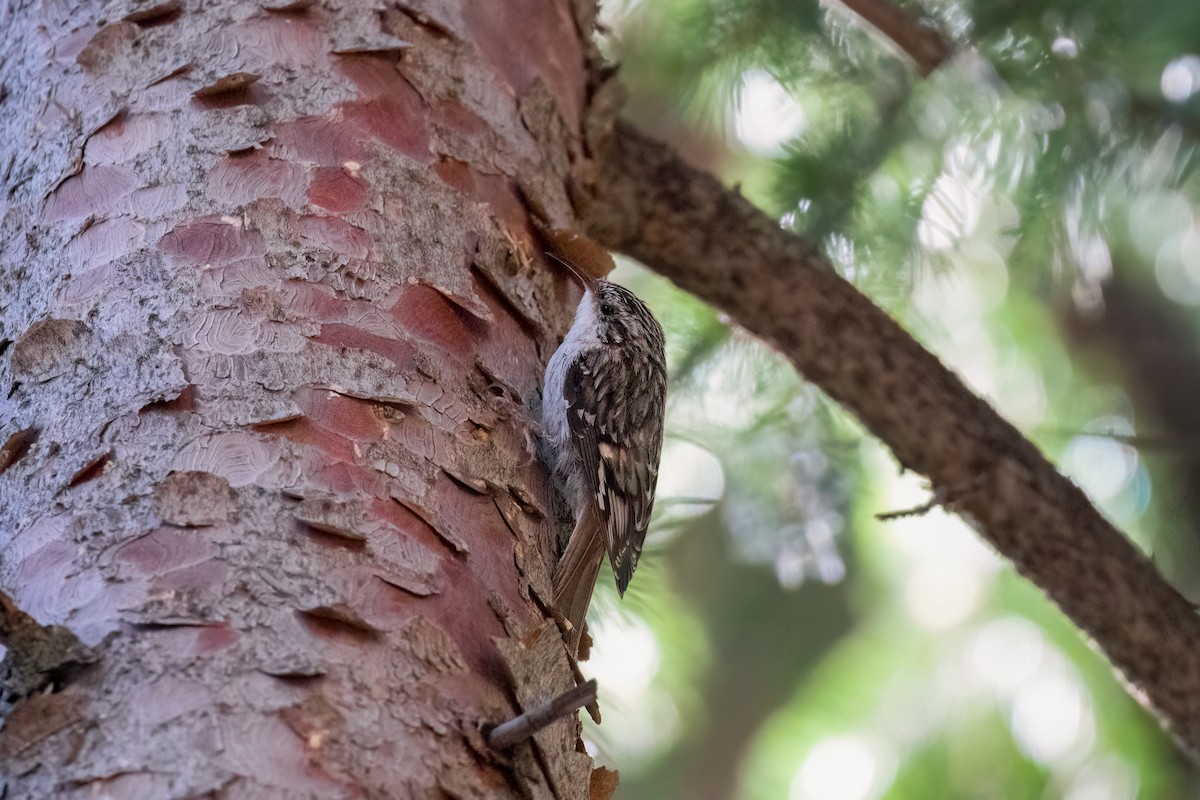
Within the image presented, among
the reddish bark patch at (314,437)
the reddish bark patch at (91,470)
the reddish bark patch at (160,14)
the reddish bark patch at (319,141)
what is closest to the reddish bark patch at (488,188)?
the reddish bark patch at (319,141)

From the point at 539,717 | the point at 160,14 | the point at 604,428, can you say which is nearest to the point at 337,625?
the point at 539,717

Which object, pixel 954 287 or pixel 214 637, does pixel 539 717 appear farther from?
pixel 954 287

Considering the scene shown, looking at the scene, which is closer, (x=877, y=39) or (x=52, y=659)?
(x=52, y=659)

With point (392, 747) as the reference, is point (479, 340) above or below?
above

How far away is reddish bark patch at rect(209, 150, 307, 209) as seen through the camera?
172cm

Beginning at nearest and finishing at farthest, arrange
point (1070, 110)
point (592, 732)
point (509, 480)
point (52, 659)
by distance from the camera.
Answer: point (52, 659)
point (509, 480)
point (592, 732)
point (1070, 110)

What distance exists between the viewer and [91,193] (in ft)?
5.79

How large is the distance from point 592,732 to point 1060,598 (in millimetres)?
1072

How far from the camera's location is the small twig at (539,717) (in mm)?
1257

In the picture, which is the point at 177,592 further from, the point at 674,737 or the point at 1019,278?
the point at 674,737

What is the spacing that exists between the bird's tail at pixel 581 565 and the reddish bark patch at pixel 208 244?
0.81m

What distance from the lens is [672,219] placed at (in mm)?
2590

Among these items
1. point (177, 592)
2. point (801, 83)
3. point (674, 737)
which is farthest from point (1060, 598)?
point (674, 737)

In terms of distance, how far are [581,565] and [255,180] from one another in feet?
3.23
